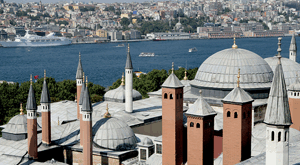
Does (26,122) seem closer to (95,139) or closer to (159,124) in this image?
(95,139)

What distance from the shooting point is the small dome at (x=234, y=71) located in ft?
70.7

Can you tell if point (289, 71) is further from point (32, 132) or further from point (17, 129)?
point (17, 129)

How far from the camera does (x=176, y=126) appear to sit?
54.6ft

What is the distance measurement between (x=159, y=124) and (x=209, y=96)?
332 cm

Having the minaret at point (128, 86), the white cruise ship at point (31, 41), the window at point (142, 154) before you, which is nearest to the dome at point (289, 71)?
the minaret at point (128, 86)

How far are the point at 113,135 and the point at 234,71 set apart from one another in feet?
21.4

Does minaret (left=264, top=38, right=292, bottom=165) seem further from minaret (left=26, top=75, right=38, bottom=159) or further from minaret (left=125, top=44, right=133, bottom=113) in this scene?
minaret (left=125, top=44, right=133, bottom=113)

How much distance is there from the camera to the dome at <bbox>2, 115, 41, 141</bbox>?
21.6m

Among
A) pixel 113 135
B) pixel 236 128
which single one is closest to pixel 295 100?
pixel 236 128

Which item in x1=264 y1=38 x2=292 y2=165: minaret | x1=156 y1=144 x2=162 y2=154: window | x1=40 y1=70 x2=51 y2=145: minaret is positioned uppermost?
x1=264 y1=38 x2=292 y2=165: minaret

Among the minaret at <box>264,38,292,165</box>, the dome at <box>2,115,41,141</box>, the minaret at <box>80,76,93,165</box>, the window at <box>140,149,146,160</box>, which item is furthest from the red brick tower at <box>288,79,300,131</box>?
the dome at <box>2,115,41,141</box>

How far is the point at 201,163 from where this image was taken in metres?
15.4

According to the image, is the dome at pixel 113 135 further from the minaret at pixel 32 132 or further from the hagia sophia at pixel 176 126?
the minaret at pixel 32 132

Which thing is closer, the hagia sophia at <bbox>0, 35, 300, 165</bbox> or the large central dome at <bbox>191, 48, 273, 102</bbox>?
the hagia sophia at <bbox>0, 35, 300, 165</bbox>
